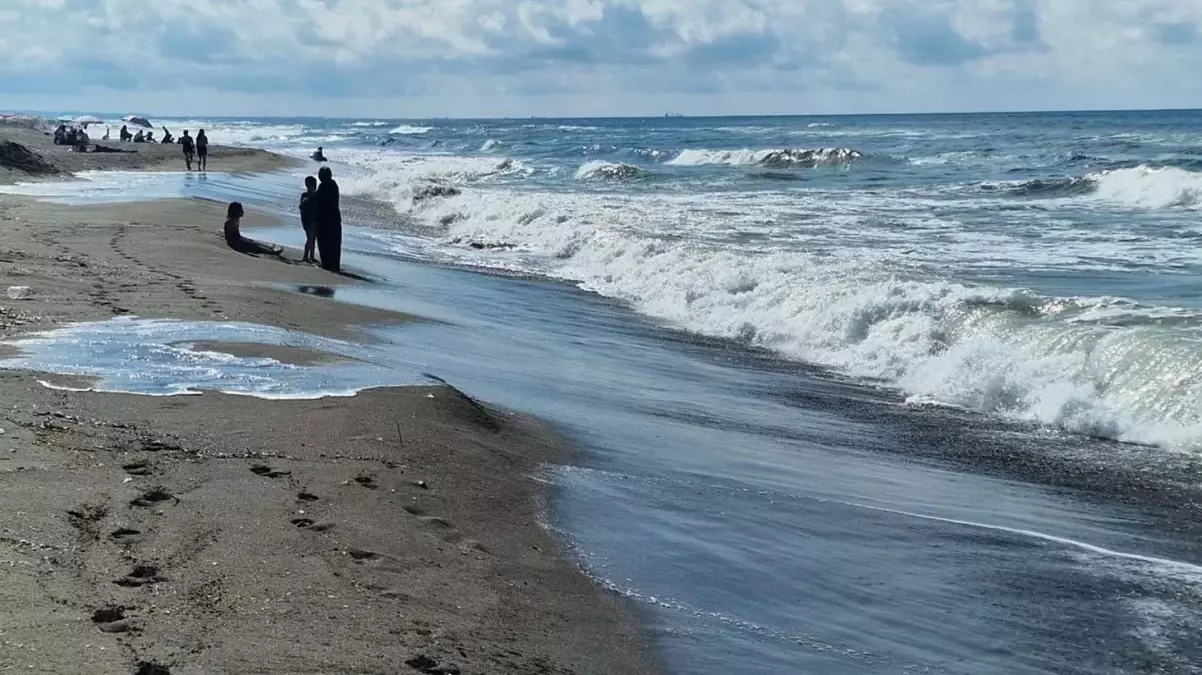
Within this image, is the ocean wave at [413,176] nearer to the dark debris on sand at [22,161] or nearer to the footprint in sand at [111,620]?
the dark debris on sand at [22,161]

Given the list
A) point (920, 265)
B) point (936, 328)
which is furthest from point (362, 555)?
point (920, 265)

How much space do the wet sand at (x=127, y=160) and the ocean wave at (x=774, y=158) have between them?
22758 millimetres

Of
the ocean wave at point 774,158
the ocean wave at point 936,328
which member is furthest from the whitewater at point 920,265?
the ocean wave at point 774,158

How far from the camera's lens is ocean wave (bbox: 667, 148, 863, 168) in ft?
195

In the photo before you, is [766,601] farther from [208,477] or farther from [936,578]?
[208,477]

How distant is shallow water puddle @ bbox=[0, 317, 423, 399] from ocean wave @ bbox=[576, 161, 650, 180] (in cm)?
4148

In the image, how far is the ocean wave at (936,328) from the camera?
34.5ft

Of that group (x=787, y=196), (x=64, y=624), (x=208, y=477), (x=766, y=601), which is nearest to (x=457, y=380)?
(x=208, y=477)

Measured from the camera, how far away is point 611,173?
2089 inches

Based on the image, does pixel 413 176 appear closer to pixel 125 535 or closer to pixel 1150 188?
pixel 1150 188

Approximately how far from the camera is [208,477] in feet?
20.1

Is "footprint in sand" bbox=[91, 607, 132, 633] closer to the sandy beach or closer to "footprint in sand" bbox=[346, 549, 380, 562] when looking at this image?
the sandy beach

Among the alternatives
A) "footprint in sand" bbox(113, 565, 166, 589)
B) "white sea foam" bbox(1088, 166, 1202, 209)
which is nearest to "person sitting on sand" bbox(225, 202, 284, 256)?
"footprint in sand" bbox(113, 565, 166, 589)

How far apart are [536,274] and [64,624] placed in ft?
53.8
